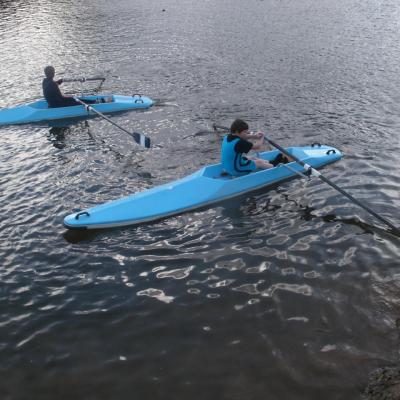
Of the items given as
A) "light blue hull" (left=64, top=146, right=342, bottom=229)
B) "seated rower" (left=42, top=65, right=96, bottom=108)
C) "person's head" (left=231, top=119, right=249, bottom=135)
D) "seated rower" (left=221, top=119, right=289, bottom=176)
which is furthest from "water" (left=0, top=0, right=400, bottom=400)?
"person's head" (left=231, top=119, right=249, bottom=135)

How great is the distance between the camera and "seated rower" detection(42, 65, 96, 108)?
1705 centimetres

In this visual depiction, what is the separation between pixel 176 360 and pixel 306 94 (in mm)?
15457

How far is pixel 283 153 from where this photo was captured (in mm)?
12078

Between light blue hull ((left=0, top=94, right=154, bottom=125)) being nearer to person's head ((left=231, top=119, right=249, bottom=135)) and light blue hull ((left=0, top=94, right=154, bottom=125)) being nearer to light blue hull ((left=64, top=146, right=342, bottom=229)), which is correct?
light blue hull ((left=64, top=146, right=342, bottom=229))

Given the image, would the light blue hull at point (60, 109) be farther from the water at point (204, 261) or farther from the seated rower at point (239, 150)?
the seated rower at point (239, 150)

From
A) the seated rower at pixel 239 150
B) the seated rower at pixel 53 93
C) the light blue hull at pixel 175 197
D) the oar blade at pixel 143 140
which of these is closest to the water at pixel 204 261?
the light blue hull at pixel 175 197

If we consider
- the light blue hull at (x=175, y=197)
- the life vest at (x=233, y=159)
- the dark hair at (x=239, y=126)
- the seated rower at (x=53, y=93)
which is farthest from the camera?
the seated rower at (x=53, y=93)

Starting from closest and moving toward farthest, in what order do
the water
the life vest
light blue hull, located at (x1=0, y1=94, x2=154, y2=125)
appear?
the water < the life vest < light blue hull, located at (x1=0, y1=94, x2=154, y2=125)

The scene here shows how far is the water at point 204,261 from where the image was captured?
6.80 meters

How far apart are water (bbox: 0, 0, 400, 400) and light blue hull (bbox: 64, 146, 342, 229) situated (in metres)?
0.31

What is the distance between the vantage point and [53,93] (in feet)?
57.5

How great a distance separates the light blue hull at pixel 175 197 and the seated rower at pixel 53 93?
9.03 meters

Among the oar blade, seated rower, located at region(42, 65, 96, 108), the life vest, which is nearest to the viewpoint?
the life vest

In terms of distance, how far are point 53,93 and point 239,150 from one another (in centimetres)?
1017
